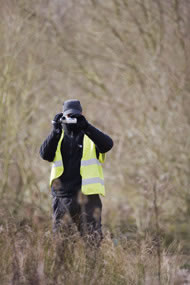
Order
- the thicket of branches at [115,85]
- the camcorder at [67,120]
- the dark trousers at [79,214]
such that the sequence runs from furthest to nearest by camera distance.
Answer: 1. the thicket of branches at [115,85]
2. the camcorder at [67,120]
3. the dark trousers at [79,214]

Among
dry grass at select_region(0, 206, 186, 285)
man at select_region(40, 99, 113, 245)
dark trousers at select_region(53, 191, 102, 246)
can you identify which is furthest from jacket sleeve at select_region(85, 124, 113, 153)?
dry grass at select_region(0, 206, 186, 285)

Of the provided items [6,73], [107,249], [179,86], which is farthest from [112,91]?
[107,249]

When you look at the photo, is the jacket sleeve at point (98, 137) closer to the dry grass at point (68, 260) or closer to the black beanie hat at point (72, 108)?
the black beanie hat at point (72, 108)

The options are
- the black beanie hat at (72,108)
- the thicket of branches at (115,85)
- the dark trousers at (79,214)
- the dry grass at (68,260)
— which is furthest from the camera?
the thicket of branches at (115,85)

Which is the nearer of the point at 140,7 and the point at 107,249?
the point at 107,249

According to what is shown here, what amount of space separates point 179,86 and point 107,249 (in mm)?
5382

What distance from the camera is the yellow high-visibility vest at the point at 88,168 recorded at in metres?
5.08

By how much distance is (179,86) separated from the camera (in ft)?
31.1

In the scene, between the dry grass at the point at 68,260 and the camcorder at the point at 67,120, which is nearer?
the dry grass at the point at 68,260

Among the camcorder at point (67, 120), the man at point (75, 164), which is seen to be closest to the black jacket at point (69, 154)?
the man at point (75, 164)

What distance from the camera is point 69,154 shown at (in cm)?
Result: 527

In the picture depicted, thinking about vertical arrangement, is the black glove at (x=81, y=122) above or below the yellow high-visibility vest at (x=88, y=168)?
above

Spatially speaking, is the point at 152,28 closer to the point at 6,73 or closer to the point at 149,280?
the point at 6,73

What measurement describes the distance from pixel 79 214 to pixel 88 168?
1.50ft
